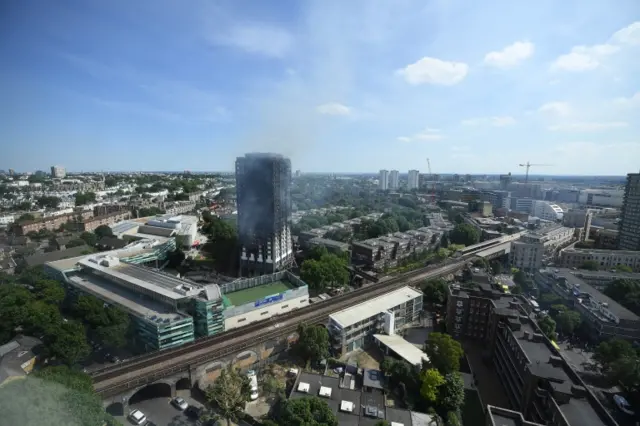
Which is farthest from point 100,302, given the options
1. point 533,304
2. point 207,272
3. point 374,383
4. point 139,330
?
point 533,304

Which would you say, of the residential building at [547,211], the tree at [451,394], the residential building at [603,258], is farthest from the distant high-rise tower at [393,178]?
the tree at [451,394]

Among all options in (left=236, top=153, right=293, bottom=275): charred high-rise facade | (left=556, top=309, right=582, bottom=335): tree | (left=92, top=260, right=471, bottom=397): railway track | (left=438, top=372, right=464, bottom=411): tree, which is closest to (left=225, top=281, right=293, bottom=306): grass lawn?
(left=92, top=260, right=471, bottom=397): railway track

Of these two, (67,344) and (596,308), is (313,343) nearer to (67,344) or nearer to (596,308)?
(67,344)

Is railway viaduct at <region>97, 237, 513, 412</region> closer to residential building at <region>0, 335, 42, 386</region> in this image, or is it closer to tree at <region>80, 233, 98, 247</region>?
residential building at <region>0, 335, 42, 386</region>

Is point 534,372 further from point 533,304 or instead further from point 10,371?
point 10,371

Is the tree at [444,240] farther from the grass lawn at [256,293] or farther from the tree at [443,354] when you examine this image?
the tree at [443,354]
